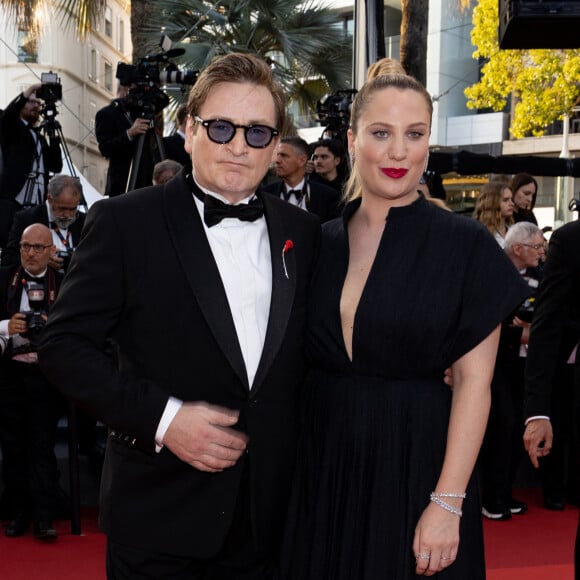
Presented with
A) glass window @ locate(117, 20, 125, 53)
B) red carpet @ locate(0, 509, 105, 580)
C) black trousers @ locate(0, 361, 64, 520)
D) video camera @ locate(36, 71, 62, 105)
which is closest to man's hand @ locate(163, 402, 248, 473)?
red carpet @ locate(0, 509, 105, 580)

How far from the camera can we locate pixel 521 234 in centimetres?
514

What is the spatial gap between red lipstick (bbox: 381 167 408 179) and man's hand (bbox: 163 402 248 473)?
75 cm

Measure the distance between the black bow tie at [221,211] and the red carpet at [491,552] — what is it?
2650mm

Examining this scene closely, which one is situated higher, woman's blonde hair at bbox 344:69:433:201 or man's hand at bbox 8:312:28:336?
woman's blonde hair at bbox 344:69:433:201

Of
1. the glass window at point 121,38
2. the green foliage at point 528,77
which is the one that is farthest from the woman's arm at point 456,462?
the glass window at point 121,38

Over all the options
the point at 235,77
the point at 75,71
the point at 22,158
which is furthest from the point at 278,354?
the point at 75,71

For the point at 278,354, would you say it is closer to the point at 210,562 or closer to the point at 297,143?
the point at 210,562

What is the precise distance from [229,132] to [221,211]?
184 millimetres

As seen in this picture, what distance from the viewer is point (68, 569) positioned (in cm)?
415

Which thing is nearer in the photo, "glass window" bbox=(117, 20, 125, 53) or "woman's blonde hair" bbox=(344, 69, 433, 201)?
"woman's blonde hair" bbox=(344, 69, 433, 201)

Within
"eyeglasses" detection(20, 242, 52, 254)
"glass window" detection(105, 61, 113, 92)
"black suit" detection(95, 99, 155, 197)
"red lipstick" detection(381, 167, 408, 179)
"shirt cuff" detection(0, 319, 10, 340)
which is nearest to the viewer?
"red lipstick" detection(381, 167, 408, 179)

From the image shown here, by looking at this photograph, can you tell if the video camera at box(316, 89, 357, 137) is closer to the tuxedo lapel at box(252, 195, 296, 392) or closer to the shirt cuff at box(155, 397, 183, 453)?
the tuxedo lapel at box(252, 195, 296, 392)

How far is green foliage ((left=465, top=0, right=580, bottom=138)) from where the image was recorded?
18344 mm

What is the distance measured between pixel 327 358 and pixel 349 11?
77.7 ft
